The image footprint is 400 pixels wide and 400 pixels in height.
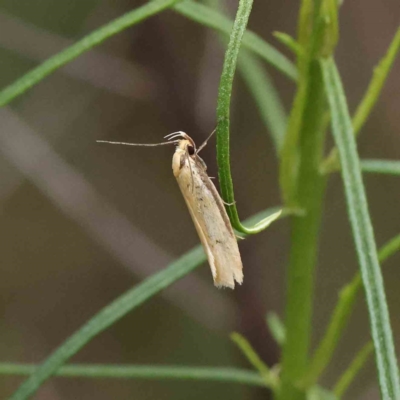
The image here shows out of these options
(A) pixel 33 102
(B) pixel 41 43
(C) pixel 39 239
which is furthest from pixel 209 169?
(C) pixel 39 239

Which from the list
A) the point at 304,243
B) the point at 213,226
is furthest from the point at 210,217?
the point at 304,243

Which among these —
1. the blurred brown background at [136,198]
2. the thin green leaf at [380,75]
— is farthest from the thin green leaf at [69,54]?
the blurred brown background at [136,198]

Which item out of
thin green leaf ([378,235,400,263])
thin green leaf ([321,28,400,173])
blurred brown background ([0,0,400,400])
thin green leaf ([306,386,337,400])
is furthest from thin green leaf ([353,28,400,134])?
blurred brown background ([0,0,400,400])

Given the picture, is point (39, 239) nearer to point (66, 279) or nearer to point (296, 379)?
point (66, 279)

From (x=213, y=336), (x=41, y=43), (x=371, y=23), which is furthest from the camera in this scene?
(x=213, y=336)

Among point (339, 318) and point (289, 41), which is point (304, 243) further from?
point (289, 41)

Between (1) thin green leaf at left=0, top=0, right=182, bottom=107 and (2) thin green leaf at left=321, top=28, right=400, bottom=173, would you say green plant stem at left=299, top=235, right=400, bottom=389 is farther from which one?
(1) thin green leaf at left=0, top=0, right=182, bottom=107
